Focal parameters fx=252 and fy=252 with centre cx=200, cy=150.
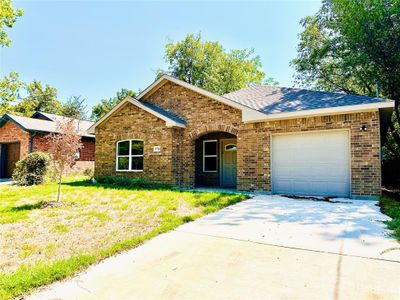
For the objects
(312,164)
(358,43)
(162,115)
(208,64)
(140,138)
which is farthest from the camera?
(208,64)

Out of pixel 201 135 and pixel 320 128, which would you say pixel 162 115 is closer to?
pixel 201 135

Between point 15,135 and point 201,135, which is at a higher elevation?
point 15,135

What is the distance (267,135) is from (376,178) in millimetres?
3827

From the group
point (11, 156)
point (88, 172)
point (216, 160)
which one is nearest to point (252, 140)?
point (216, 160)

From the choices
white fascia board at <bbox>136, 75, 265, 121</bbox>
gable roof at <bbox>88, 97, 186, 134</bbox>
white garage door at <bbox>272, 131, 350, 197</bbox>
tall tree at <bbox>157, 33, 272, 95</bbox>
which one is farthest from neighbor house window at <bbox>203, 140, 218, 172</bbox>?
tall tree at <bbox>157, 33, 272, 95</bbox>

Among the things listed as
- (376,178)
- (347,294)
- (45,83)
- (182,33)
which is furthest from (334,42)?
(45,83)

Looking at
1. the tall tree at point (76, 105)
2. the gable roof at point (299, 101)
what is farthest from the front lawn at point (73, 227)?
the tall tree at point (76, 105)

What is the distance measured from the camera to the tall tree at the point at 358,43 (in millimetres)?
12828

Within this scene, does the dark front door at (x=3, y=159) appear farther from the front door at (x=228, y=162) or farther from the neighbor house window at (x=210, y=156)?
the front door at (x=228, y=162)

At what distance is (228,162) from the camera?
44.3 ft

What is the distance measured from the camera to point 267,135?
985cm

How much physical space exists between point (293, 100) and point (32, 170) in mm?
12720

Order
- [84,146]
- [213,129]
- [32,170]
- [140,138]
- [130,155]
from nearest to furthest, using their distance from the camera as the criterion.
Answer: [213,129], [140,138], [32,170], [130,155], [84,146]

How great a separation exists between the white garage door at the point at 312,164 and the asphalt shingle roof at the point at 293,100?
1028 millimetres
